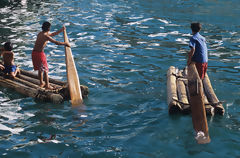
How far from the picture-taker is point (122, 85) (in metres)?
11.7

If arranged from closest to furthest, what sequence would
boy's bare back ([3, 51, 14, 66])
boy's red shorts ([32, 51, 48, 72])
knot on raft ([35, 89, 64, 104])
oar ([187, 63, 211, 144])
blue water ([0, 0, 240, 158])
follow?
oar ([187, 63, 211, 144]), blue water ([0, 0, 240, 158]), knot on raft ([35, 89, 64, 104]), boy's red shorts ([32, 51, 48, 72]), boy's bare back ([3, 51, 14, 66])

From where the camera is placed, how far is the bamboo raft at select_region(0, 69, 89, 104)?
9.45m

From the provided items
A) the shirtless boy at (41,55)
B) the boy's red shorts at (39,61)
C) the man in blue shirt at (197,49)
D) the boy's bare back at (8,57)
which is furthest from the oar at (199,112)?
the boy's bare back at (8,57)

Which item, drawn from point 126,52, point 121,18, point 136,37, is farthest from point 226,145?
point 121,18

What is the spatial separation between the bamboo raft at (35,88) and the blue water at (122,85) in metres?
0.24

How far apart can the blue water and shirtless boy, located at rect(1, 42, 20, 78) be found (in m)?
0.65

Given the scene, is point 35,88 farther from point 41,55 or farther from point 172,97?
point 172,97

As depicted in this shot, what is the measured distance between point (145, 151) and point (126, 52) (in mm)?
8900

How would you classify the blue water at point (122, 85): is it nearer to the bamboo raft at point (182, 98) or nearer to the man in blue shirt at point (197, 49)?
the bamboo raft at point (182, 98)

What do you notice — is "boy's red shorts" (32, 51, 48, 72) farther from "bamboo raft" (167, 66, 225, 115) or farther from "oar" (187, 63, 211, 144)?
"oar" (187, 63, 211, 144)

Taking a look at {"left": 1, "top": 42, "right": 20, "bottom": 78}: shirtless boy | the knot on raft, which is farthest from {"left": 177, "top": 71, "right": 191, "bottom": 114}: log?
{"left": 1, "top": 42, "right": 20, "bottom": 78}: shirtless boy

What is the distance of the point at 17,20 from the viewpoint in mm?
22359

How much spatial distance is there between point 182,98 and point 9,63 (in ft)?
18.2

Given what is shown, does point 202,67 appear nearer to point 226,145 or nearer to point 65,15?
point 226,145
